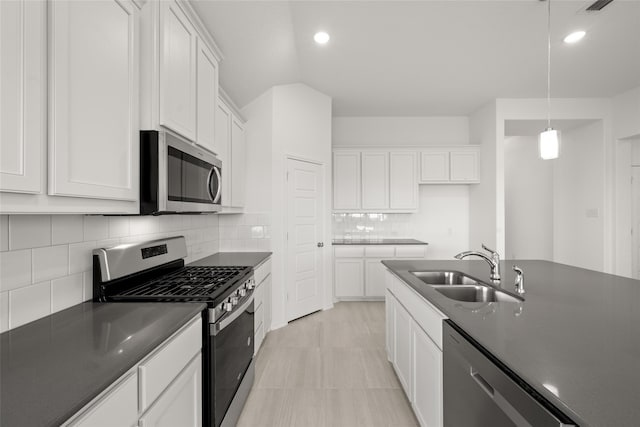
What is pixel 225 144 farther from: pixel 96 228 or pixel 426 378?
pixel 426 378

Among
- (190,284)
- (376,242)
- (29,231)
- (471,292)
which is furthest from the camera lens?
(376,242)

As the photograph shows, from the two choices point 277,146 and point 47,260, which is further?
point 277,146

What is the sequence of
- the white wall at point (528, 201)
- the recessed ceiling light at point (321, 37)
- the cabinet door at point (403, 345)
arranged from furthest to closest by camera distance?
the white wall at point (528, 201) → the recessed ceiling light at point (321, 37) → the cabinet door at point (403, 345)

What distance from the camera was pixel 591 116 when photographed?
432 centimetres

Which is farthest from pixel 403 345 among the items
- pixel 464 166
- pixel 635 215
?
pixel 635 215

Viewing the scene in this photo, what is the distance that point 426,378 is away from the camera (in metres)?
1.64

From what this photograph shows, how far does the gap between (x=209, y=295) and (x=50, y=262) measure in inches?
26.2

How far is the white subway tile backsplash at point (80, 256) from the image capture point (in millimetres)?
1364

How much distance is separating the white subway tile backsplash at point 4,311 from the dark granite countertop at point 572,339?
5.52 feet

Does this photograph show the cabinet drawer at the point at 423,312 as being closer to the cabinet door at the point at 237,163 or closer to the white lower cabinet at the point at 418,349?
the white lower cabinet at the point at 418,349

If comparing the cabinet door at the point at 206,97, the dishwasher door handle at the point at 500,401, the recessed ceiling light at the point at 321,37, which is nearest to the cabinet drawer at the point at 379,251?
the recessed ceiling light at the point at 321,37

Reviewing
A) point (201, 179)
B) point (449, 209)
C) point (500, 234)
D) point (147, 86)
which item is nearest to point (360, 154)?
point (449, 209)

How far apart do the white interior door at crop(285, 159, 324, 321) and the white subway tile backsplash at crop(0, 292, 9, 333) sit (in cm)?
263

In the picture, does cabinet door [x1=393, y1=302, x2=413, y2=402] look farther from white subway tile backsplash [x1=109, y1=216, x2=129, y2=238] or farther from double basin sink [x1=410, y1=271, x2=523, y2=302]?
white subway tile backsplash [x1=109, y1=216, x2=129, y2=238]
